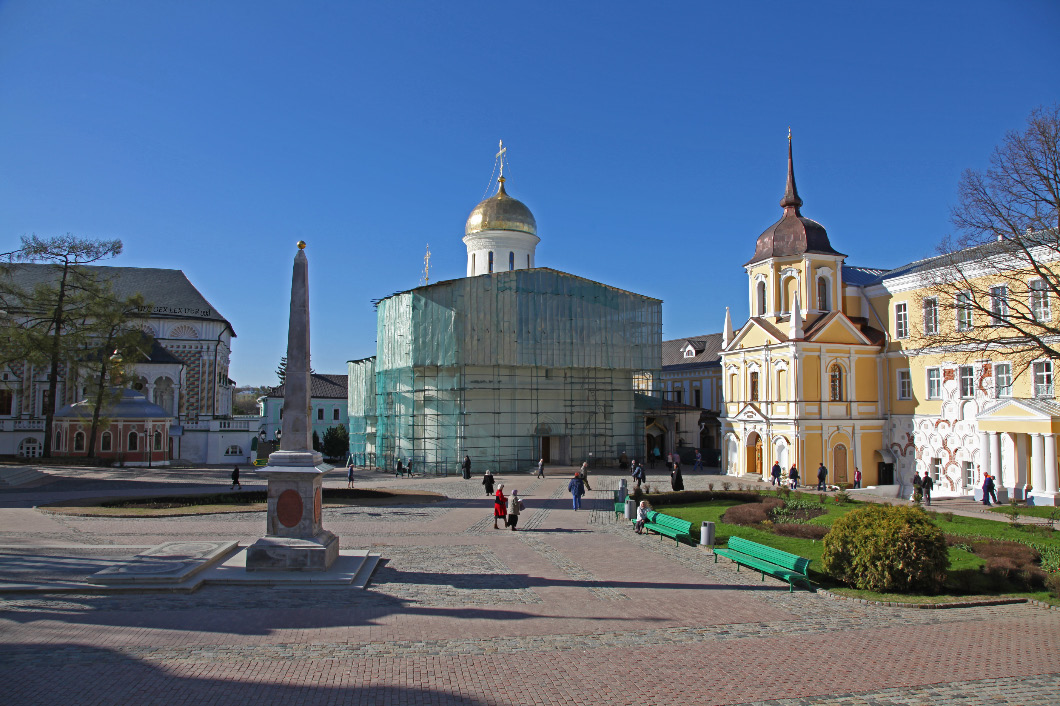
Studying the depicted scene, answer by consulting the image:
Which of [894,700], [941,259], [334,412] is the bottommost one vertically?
[894,700]

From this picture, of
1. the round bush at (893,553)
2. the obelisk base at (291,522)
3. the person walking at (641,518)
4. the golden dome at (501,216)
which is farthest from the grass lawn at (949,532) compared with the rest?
the golden dome at (501,216)

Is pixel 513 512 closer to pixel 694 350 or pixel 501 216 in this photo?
pixel 501 216

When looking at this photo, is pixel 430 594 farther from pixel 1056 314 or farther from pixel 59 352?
pixel 59 352

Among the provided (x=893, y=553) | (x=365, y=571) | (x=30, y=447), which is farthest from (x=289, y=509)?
(x=30, y=447)

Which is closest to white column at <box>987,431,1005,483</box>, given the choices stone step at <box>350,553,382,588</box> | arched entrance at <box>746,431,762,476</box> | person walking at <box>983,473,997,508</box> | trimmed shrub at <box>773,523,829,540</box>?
person walking at <box>983,473,997,508</box>

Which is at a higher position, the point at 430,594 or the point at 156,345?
the point at 156,345

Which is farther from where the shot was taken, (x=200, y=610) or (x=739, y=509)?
(x=739, y=509)

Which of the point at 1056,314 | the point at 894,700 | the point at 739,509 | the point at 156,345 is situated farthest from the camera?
the point at 156,345

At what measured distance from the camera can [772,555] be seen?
13.9 m

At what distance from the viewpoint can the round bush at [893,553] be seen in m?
12.8

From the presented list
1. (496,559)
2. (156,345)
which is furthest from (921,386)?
(156,345)

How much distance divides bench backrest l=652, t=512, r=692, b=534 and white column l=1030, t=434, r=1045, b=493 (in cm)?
1659

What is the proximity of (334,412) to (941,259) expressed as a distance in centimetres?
5297

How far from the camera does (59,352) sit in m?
38.0
